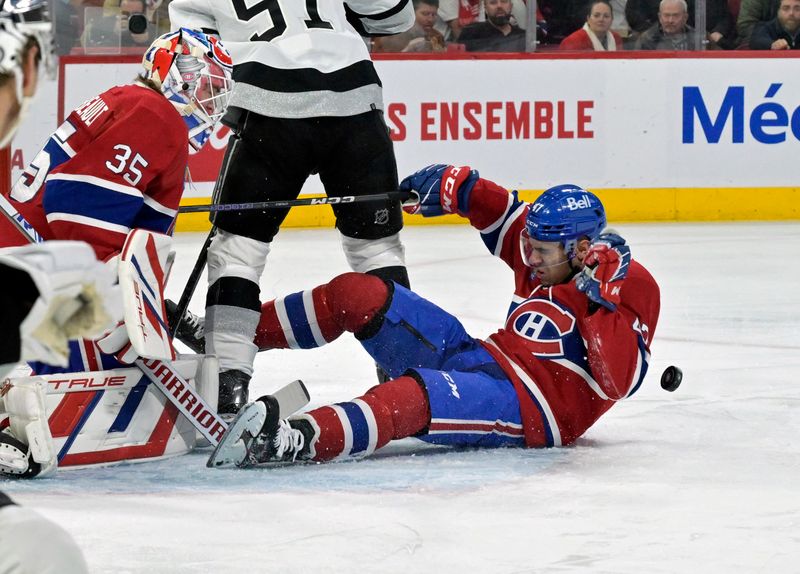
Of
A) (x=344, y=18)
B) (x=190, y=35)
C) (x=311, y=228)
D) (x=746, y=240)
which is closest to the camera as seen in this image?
(x=190, y=35)

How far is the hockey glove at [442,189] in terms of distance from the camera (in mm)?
3027

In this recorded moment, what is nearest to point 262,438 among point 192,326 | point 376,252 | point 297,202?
point 297,202

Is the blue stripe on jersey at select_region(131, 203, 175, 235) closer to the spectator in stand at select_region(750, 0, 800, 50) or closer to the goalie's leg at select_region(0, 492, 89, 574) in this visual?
the goalie's leg at select_region(0, 492, 89, 574)

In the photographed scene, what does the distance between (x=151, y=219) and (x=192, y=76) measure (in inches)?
10.6

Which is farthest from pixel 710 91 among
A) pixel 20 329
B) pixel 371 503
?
pixel 20 329

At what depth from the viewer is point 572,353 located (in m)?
2.69

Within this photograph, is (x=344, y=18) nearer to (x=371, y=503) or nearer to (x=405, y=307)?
(x=405, y=307)

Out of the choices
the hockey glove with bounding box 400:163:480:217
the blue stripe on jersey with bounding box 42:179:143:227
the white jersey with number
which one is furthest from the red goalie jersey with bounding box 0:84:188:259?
the hockey glove with bounding box 400:163:480:217

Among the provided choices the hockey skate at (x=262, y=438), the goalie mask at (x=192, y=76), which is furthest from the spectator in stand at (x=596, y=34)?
the hockey skate at (x=262, y=438)

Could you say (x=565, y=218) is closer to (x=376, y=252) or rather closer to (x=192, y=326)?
(x=376, y=252)

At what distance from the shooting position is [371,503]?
2.29 m

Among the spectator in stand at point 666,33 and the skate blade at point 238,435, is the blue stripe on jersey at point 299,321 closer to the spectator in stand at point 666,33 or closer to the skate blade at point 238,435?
the skate blade at point 238,435

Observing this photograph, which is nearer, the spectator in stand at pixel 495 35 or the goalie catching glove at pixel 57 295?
the goalie catching glove at pixel 57 295

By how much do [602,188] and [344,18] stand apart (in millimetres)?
4113
